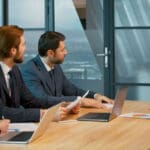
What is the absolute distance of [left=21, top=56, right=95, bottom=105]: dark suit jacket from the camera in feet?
11.4

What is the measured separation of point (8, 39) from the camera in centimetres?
290

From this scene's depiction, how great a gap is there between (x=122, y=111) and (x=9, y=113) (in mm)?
A: 949

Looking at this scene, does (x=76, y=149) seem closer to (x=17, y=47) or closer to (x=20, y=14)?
(x=17, y=47)

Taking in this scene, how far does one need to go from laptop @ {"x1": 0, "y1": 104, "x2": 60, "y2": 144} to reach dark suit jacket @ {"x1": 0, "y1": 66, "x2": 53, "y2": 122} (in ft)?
1.26

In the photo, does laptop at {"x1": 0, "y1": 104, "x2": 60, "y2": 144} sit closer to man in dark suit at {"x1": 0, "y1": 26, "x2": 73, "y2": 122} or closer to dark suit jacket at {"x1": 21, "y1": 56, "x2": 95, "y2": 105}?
man in dark suit at {"x1": 0, "y1": 26, "x2": 73, "y2": 122}

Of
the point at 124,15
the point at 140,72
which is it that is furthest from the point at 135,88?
the point at 124,15

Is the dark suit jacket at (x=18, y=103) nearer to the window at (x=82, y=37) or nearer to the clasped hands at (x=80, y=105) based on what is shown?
the clasped hands at (x=80, y=105)

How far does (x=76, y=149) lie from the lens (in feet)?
6.39

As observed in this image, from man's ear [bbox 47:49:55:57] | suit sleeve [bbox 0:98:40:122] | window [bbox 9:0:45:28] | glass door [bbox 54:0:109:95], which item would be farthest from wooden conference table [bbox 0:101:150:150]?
window [bbox 9:0:45:28]

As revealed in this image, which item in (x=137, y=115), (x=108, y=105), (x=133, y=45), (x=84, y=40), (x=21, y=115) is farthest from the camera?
(x=84, y=40)

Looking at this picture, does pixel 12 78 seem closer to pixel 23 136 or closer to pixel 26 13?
pixel 23 136

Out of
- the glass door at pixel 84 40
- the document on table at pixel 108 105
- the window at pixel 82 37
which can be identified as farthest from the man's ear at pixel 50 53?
the window at pixel 82 37

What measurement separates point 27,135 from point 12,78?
91 cm

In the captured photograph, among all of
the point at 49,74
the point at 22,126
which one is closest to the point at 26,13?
the point at 49,74
